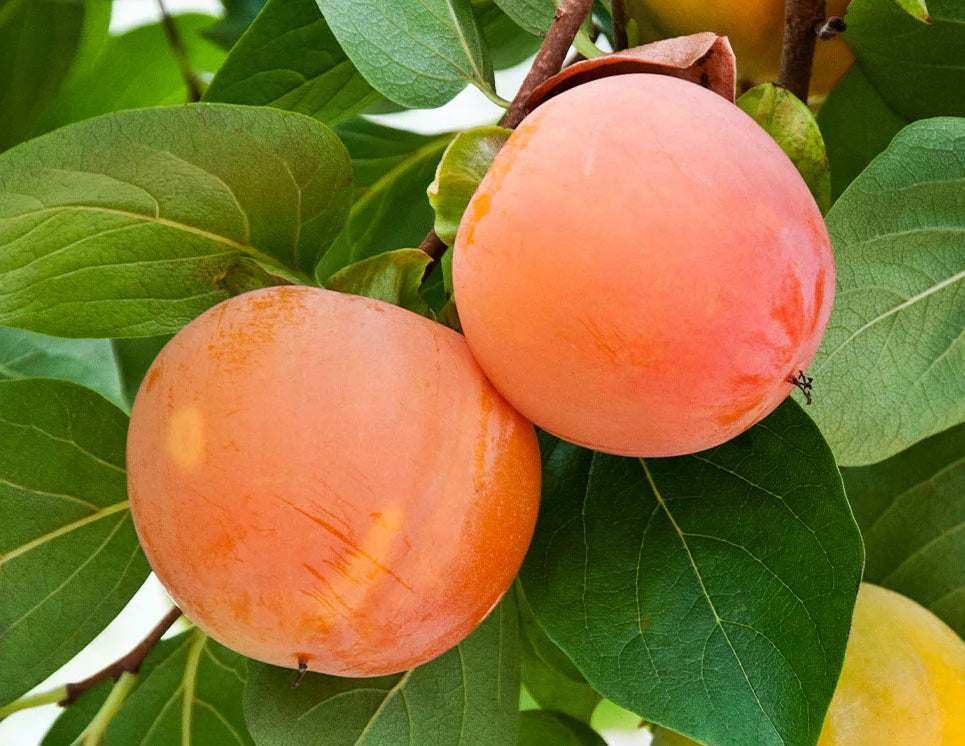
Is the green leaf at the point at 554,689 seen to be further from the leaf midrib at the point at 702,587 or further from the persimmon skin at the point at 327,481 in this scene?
the persimmon skin at the point at 327,481

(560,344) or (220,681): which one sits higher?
→ (560,344)

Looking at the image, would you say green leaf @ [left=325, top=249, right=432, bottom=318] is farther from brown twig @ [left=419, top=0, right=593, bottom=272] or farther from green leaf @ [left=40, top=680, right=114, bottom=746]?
green leaf @ [left=40, top=680, right=114, bottom=746]

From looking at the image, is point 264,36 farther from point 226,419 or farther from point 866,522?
point 866,522

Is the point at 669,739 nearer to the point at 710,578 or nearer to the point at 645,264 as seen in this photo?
the point at 710,578

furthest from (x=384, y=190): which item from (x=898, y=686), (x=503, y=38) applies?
(x=898, y=686)

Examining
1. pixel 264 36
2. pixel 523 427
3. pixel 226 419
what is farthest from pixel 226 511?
pixel 264 36

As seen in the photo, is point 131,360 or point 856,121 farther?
point 131,360

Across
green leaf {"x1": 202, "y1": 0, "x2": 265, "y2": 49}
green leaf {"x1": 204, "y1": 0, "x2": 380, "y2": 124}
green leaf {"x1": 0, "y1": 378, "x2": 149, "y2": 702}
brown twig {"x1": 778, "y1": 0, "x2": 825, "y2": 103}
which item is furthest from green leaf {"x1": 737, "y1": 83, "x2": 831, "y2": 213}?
green leaf {"x1": 202, "y1": 0, "x2": 265, "y2": 49}
